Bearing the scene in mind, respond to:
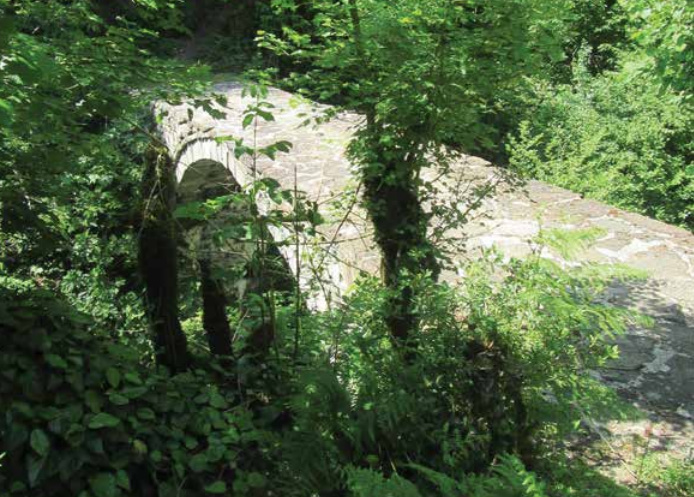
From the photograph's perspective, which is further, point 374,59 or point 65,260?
point 65,260

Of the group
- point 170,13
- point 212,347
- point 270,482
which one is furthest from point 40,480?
point 170,13

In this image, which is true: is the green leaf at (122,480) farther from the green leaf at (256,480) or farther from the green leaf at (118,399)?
the green leaf at (256,480)

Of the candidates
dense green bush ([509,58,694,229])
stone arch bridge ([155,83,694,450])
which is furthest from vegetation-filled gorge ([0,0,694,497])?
dense green bush ([509,58,694,229])

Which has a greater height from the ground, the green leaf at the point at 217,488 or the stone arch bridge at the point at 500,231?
the stone arch bridge at the point at 500,231

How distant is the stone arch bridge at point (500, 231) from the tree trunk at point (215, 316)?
0.42 metres

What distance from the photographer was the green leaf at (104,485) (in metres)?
2.18

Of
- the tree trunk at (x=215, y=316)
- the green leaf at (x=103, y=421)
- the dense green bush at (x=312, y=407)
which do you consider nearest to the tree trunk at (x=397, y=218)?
the dense green bush at (x=312, y=407)

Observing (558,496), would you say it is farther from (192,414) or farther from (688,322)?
(688,322)

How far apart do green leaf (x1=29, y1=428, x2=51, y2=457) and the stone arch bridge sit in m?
1.26

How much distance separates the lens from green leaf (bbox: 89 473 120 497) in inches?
85.9

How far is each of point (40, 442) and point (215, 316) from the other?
3.42 feet

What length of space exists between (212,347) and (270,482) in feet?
2.81

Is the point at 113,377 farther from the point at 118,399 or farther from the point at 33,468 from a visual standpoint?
the point at 33,468

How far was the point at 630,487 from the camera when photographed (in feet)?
9.69
